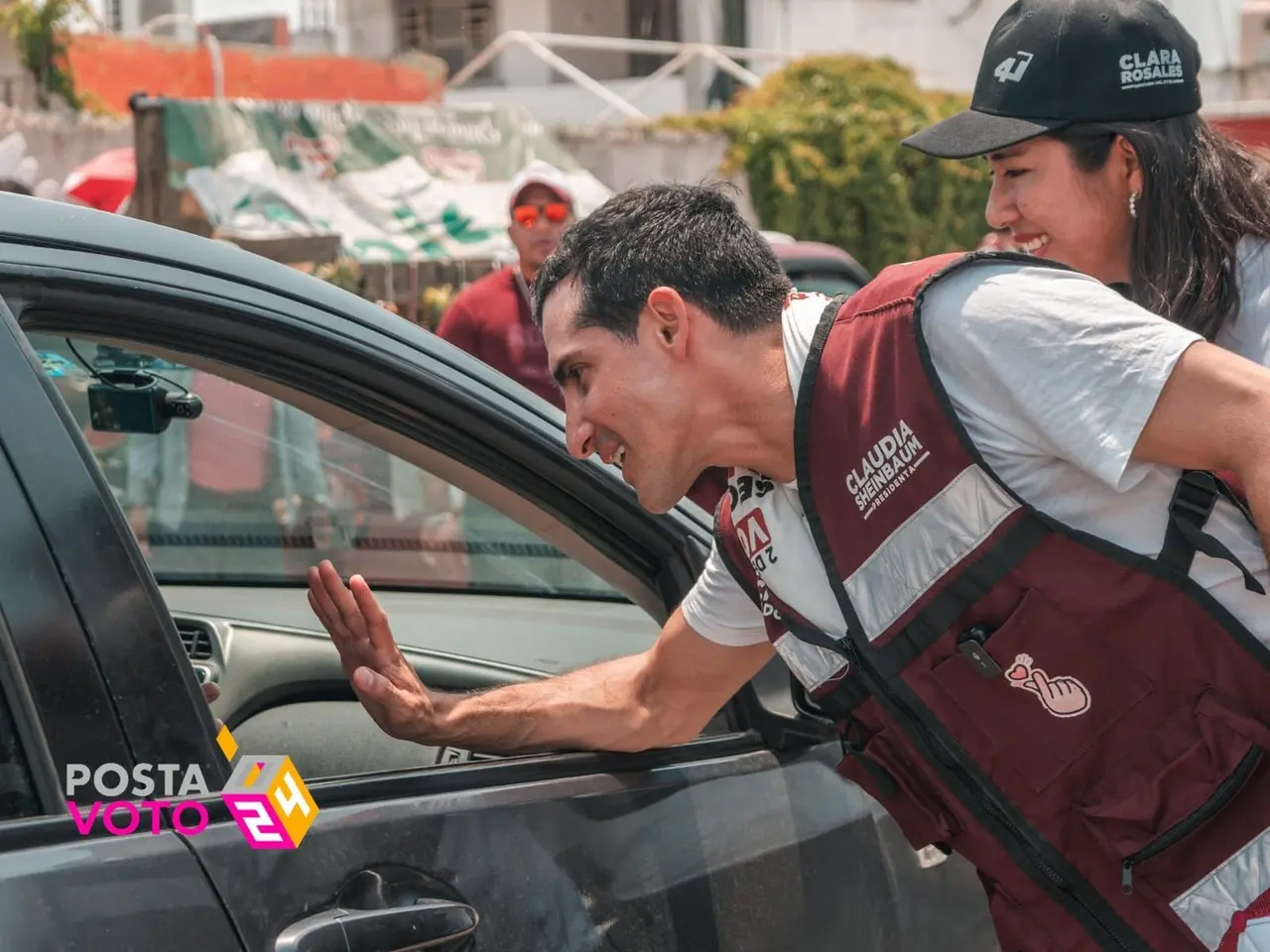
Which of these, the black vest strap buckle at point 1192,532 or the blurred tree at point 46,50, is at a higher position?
the blurred tree at point 46,50

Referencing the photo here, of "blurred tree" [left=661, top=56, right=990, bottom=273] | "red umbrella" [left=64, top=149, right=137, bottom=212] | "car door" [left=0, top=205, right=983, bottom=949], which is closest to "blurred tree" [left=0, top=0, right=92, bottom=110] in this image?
"red umbrella" [left=64, top=149, right=137, bottom=212]

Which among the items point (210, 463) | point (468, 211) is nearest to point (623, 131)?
point (468, 211)

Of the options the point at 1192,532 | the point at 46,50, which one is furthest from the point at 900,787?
the point at 46,50

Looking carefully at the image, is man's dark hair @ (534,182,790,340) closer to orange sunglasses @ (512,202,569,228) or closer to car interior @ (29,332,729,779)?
car interior @ (29,332,729,779)

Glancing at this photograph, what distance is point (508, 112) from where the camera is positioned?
11.9 metres

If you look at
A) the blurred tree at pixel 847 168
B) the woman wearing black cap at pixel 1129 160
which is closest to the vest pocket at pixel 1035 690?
the woman wearing black cap at pixel 1129 160

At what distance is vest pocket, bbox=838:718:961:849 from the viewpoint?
165 centimetres

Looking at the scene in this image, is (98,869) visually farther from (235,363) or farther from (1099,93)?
(1099,93)

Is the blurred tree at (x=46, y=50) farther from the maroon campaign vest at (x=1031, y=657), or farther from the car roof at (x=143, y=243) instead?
the maroon campaign vest at (x=1031, y=657)

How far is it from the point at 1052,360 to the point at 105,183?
7.79 metres

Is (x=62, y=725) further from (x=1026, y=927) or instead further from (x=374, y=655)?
(x=1026, y=927)

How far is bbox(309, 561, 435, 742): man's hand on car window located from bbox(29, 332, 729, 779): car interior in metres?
0.10

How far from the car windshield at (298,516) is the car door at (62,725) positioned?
3.17 feet

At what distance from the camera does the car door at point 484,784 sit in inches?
53.2
